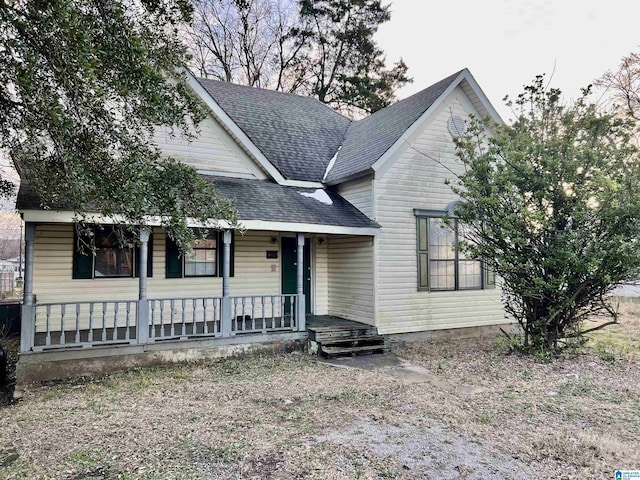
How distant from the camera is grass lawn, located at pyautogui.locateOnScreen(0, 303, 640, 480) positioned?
13.1ft

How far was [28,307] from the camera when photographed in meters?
6.76

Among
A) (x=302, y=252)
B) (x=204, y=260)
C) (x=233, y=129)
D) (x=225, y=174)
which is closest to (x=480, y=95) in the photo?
(x=302, y=252)

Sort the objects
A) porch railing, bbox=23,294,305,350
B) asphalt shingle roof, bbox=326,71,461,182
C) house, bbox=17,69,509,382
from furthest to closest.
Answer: asphalt shingle roof, bbox=326,71,461,182
house, bbox=17,69,509,382
porch railing, bbox=23,294,305,350

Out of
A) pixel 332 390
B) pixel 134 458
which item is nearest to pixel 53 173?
pixel 134 458

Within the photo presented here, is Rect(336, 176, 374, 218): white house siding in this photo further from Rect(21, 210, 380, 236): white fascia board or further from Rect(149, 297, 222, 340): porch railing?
Rect(149, 297, 222, 340): porch railing

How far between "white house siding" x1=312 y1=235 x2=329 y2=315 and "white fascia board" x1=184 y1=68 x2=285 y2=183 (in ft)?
6.71

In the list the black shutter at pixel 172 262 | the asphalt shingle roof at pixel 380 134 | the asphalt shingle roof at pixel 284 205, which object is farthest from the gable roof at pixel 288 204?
Answer: the black shutter at pixel 172 262

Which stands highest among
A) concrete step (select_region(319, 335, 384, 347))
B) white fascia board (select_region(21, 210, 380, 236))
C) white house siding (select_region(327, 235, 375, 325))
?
white fascia board (select_region(21, 210, 380, 236))

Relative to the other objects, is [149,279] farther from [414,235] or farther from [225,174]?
[414,235]

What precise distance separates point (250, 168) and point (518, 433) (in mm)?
8212

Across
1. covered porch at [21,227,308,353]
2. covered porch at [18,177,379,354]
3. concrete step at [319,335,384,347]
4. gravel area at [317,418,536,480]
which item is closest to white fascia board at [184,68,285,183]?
covered porch at [18,177,379,354]

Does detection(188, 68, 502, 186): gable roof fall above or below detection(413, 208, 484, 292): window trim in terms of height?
above

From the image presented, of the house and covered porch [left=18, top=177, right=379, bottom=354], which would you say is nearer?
covered porch [left=18, top=177, right=379, bottom=354]

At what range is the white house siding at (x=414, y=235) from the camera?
10.0 m
